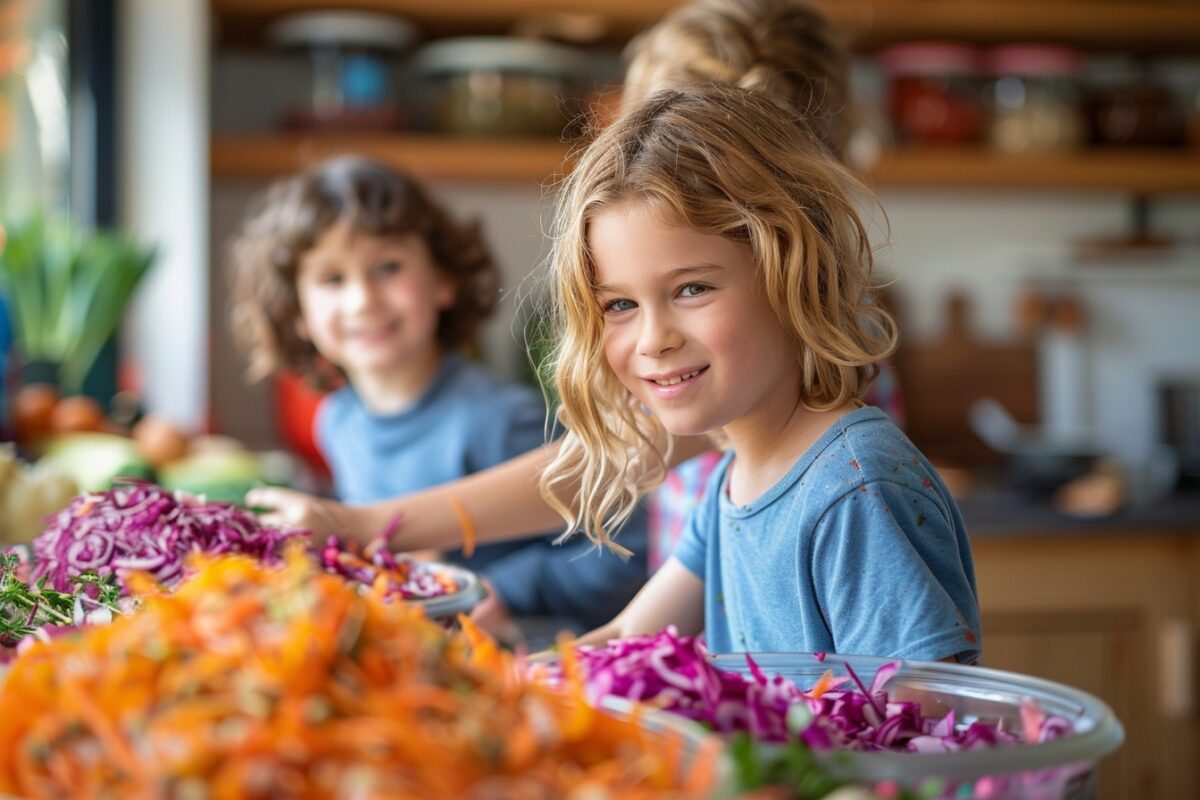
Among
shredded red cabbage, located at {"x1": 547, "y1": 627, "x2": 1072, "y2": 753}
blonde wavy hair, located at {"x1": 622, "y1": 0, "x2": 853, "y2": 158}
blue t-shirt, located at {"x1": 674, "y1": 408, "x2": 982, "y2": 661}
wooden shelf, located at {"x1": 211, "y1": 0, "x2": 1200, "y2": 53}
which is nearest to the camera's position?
shredded red cabbage, located at {"x1": 547, "y1": 627, "x2": 1072, "y2": 753}

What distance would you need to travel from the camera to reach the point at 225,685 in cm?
56

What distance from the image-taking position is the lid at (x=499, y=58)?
135 inches

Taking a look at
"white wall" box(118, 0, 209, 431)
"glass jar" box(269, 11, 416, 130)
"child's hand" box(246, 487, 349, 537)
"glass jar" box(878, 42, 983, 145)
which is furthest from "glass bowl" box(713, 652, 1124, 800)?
"glass jar" box(878, 42, 983, 145)

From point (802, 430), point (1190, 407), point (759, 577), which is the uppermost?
point (802, 430)

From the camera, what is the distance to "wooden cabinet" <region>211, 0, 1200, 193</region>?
3.50 meters

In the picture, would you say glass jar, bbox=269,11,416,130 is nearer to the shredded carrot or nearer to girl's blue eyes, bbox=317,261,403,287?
girl's blue eyes, bbox=317,261,403,287

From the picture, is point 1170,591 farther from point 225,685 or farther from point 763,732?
point 225,685

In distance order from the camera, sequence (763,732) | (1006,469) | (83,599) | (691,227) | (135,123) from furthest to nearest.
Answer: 1. (1006,469)
2. (135,123)
3. (691,227)
4. (83,599)
5. (763,732)

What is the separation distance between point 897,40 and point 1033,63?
1.26 feet

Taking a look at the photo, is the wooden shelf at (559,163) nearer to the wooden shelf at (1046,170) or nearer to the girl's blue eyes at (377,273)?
the wooden shelf at (1046,170)

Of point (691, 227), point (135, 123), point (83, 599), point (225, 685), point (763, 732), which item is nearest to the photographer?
point (225, 685)

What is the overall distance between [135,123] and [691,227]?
2565mm

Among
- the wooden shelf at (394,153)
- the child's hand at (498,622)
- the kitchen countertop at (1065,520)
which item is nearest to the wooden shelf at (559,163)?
the wooden shelf at (394,153)

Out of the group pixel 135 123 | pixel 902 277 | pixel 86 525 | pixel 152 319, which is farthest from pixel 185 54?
pixel 86 525
